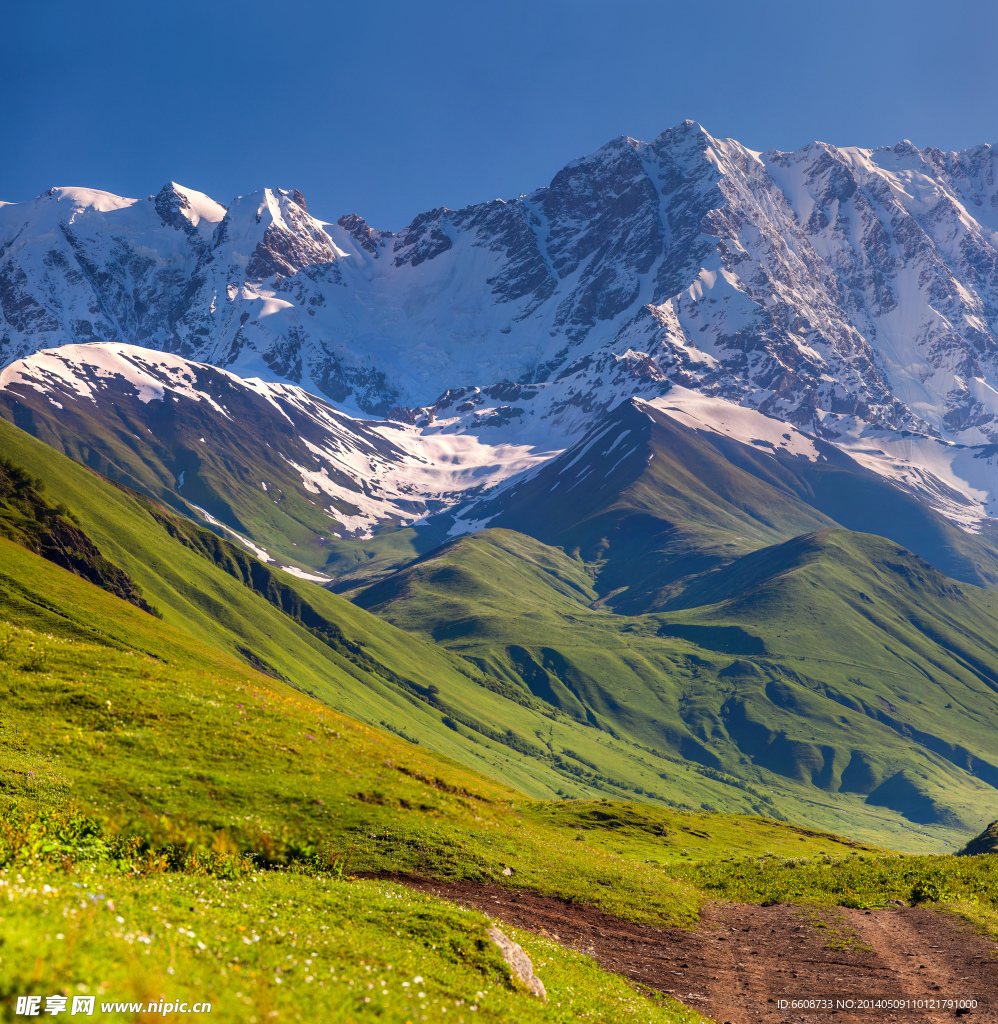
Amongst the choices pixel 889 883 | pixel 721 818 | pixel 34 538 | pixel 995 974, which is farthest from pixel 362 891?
pixel 34 538

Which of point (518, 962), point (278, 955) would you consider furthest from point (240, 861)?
point (278, 955)

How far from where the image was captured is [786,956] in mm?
31547

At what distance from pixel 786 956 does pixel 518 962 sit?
51.8 ft

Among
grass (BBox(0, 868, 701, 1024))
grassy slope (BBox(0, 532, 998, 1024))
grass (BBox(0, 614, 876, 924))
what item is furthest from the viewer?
grass (BBox(0, 614, 876, 924))

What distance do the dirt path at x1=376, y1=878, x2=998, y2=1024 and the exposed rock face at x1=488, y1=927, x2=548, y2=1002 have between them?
756cm

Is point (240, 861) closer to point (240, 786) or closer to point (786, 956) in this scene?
point (240, 786)

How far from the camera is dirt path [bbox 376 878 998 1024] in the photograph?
26.2 meters

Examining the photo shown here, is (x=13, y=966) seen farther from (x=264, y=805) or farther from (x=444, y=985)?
(x=264, y=805)

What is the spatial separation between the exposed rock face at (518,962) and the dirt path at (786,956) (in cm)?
756

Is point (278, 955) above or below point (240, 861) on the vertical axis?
above

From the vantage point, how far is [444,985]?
18.2 metres

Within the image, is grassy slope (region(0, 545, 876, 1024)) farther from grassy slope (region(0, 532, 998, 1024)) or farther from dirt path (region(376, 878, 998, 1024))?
dirt path (region(376, 878, 998, 1024))

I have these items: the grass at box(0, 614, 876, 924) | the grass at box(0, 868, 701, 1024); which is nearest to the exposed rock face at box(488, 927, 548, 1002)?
the grass at box(0, 868, 701, 1024)

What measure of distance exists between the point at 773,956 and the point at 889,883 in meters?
15.1
